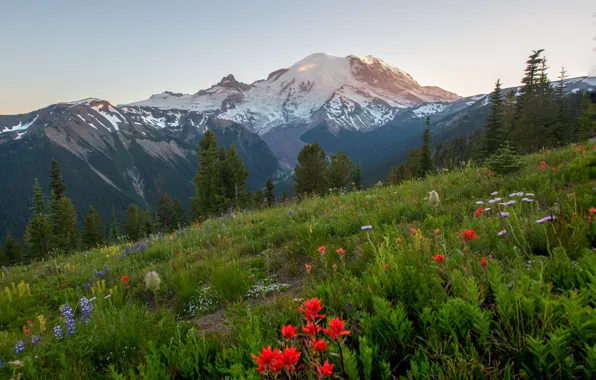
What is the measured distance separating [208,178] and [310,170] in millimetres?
18978

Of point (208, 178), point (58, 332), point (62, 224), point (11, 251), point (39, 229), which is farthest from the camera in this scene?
point (11, 251)

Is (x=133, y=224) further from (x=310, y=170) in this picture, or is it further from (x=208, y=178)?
(x=310, y=170)

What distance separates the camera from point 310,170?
191ft

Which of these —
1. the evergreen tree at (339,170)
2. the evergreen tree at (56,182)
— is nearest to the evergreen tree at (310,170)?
the evergreen tree at (339,170)

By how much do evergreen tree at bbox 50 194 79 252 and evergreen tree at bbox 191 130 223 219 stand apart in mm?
20764

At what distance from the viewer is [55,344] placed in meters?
2.59

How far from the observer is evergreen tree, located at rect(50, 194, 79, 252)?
49.2 metres

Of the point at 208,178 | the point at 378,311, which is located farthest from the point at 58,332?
the point at 208,178

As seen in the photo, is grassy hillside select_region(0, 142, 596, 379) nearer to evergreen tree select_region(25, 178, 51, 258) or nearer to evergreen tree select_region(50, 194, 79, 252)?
evergreen tree select_region(25, 178, 51, 258)

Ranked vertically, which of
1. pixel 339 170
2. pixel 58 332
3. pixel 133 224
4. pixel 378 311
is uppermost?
pixel 378 311

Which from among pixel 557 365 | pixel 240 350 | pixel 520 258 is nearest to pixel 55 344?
pixel 240 350

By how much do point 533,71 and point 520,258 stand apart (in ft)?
237

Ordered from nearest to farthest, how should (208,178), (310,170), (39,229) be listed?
(39,229)
(208,178)
(310,170)

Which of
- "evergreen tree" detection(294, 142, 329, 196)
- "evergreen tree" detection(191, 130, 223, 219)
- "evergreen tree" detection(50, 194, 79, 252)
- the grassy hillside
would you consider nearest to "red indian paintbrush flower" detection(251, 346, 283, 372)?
the grassy hillside
